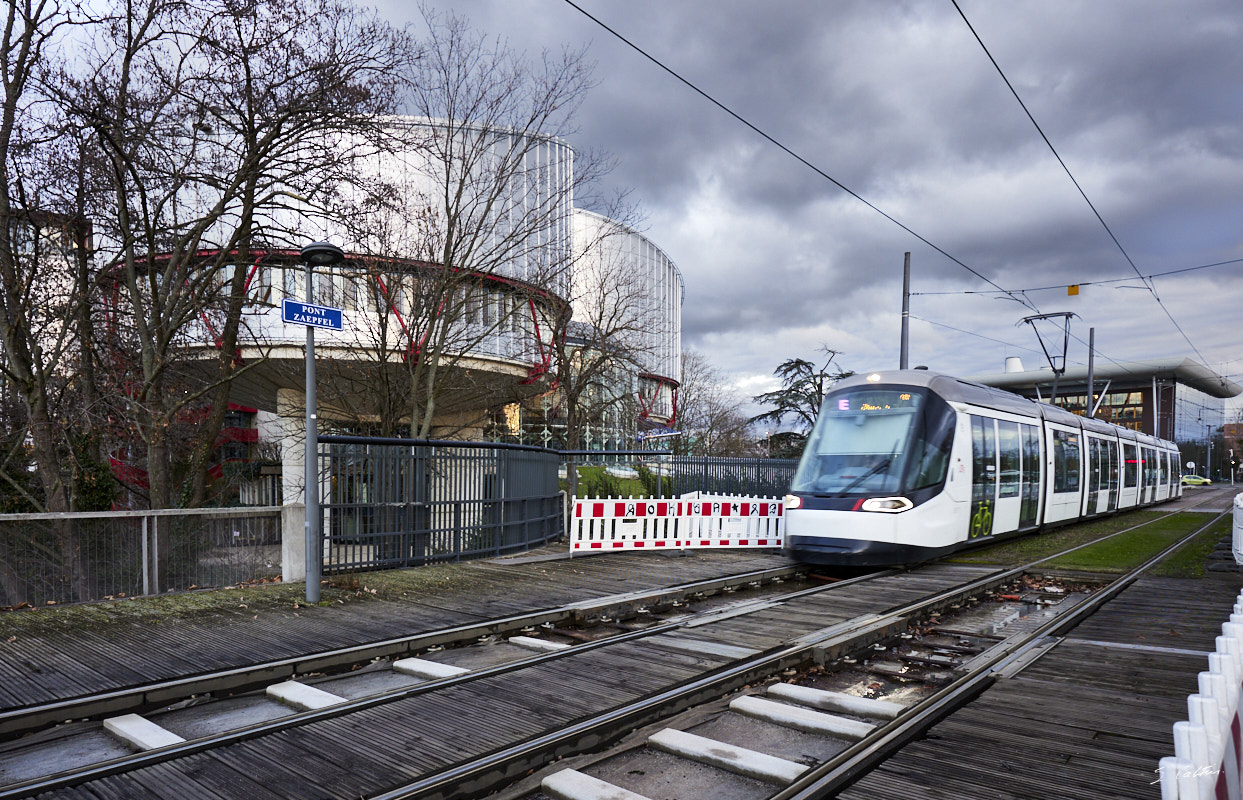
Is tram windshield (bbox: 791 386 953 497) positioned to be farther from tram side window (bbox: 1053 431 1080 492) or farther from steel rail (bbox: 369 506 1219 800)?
tram side window (bbox: 1053 431 1080 492)

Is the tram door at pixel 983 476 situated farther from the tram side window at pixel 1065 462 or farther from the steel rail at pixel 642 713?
the steel rail at pixel 642 713

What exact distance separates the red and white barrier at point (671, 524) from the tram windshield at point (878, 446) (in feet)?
9.26

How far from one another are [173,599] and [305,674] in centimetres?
343

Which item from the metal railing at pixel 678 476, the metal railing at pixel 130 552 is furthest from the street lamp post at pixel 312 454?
the metal railing at pixel 678 476

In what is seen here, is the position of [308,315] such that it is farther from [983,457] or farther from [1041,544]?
[1041,544]

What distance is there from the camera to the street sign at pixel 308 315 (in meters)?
9.09

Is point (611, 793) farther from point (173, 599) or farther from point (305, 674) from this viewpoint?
point (173, 599)

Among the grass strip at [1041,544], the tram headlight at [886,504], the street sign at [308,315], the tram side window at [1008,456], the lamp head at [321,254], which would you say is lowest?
the grass strip at [1041,544]

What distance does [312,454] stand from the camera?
9.58 metres

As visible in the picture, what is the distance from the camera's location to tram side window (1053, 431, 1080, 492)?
18.1 meters

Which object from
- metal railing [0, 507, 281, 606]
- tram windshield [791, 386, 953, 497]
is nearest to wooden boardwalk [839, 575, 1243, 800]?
tram windshield [791, 386, 953, 497]

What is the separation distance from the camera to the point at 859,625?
8156mm

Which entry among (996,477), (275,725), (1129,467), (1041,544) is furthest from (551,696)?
(1129,467)

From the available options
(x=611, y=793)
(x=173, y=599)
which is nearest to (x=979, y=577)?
(x=611, y=793)
